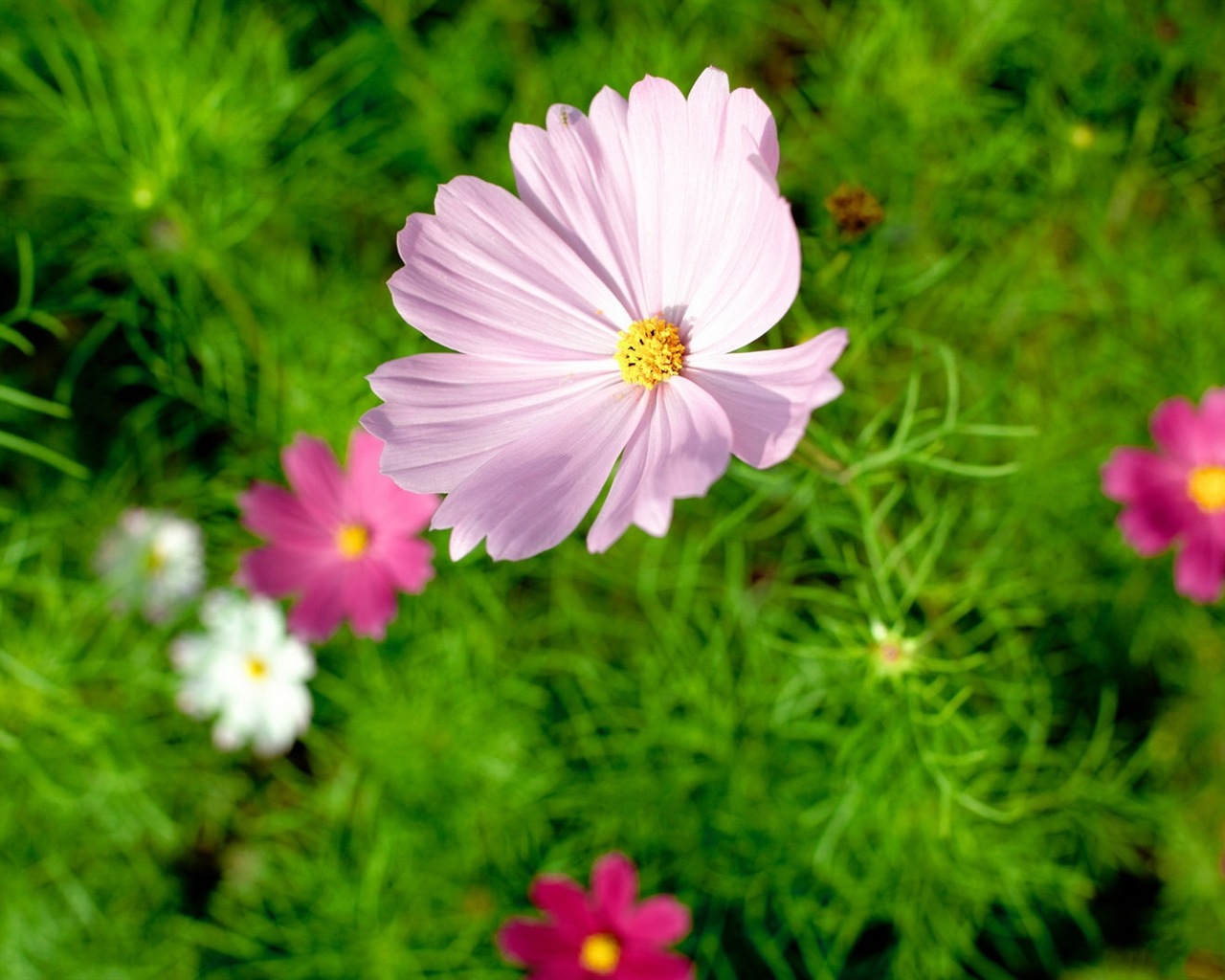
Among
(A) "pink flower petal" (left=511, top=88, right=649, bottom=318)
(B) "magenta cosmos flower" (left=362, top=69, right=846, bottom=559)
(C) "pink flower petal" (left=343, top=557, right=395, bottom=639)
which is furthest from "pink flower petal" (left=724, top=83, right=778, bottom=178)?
(C) "pink flower petal" (left=343, top=557, right=395, bottom=639)

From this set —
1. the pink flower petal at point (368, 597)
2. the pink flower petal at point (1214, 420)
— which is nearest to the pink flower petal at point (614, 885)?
the pink flower petal at point (368, 597)

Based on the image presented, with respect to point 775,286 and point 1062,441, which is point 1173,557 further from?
point 775,286

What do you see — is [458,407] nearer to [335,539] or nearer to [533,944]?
[335,539]

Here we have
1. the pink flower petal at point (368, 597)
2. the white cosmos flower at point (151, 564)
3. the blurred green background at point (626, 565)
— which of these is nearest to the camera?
the pink flower petal at point (368, 597)

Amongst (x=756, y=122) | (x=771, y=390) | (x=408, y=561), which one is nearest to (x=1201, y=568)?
(x=771, y=390)

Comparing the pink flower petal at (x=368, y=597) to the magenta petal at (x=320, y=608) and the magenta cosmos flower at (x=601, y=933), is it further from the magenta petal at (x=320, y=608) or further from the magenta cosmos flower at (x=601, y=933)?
the magenta cosmos flower at (x=601, y=933)

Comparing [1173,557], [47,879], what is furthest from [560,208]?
[47,879]
